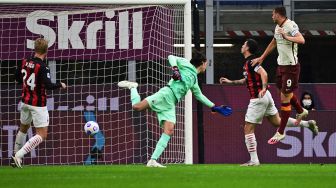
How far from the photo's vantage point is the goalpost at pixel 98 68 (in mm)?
19516

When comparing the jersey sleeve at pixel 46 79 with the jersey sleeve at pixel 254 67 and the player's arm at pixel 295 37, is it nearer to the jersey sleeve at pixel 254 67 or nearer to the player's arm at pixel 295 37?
the jersey sleeve at pixel 254 67

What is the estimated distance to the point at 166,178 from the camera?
39.7 feet

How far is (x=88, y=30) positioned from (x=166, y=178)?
8266 millimetres

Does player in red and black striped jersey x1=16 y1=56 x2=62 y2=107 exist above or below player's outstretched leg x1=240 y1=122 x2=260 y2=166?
above

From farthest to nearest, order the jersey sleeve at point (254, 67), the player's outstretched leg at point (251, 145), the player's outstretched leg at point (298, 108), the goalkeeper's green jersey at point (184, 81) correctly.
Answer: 1. the player's outstretched leg at point (298, 108)
2. the player's outstretched leg at point (251, 145)
3. the jersey sleeve at point (254, 67)
4. the goalkeeper's green jersey at point (184, 81)

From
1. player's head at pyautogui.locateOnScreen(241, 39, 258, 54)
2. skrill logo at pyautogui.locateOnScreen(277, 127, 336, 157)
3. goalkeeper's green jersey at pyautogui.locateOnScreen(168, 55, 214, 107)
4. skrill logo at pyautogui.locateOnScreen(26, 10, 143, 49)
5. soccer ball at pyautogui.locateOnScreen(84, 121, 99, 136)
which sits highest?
skrill logo at pyautogui.locateOnScreen(26, 10, 143, 49)

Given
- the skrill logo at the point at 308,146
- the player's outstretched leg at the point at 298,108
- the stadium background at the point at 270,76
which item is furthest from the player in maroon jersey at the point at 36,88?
the skrill logo at the point at 308,146

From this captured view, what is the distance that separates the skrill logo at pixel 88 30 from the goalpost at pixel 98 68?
0.02 m

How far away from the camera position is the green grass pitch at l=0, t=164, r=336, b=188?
439 inches

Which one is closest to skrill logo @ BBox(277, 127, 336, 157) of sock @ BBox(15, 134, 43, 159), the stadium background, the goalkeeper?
the stadium background

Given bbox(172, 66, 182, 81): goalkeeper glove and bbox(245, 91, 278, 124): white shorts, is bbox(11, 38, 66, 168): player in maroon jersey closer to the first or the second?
bbox(172, 66, 182, 81): goalkeeper glove

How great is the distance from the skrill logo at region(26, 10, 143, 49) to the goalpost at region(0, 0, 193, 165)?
2 cm

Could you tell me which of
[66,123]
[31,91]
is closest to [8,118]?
[66,123]

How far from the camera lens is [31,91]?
16.2 meters
